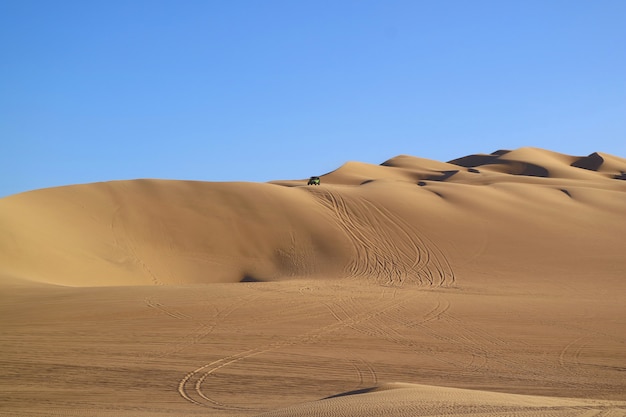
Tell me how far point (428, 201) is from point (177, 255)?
11.4 meters

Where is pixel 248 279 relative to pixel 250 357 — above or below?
above

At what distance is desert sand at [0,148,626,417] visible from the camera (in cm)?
912

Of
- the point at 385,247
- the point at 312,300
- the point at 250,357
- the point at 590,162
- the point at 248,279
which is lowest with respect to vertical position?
the point at 250,357

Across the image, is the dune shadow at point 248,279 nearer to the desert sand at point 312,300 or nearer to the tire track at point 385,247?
the desert sand at point 312,300

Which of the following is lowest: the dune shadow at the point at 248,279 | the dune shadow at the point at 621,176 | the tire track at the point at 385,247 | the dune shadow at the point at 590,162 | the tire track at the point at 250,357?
the tire track at the point at 250,357

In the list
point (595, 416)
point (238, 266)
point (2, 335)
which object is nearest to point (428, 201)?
point (238, 266)

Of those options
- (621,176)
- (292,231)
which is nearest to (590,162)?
(621,176)

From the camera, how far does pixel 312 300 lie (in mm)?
15688

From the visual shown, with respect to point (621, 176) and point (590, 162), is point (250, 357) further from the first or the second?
point (590, 162)

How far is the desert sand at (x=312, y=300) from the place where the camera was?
9125 millimetres

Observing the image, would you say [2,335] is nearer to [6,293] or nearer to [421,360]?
[6,293]

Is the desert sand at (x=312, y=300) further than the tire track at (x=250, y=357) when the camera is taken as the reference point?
Yes

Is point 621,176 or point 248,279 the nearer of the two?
point 248,279

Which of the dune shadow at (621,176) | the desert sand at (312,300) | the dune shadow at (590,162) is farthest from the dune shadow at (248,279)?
the dune shadow at (590,162)
